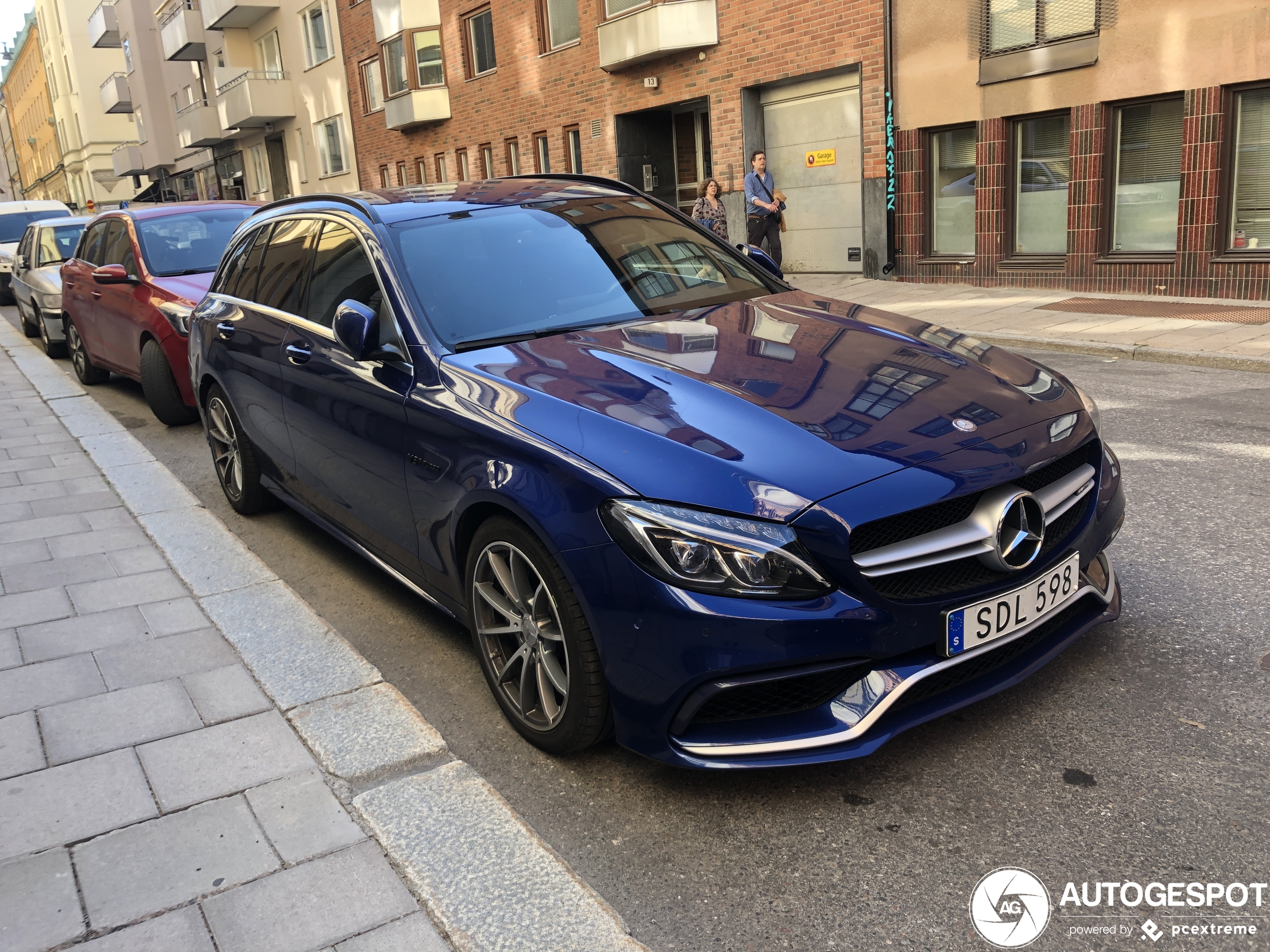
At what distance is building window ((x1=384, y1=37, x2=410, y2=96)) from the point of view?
96.1 ft

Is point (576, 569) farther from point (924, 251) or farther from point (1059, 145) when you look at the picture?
point (924, 251)

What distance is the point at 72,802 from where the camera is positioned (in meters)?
3.02

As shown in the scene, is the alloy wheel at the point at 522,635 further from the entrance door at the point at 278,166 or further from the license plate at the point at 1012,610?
the entrance door at the point at 278,166

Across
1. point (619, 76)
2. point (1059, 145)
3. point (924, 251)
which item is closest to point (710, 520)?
point (1059, 145)

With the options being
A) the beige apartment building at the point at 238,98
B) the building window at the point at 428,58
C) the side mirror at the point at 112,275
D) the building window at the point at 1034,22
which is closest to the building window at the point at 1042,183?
the building window at the point at 1034,22

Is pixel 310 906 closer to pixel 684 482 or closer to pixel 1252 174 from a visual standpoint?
pixel 684 482

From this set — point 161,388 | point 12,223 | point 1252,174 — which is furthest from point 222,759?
point 12,223

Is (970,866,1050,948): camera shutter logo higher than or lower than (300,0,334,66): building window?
lower

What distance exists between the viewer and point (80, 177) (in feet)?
262

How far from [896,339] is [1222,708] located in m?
1.50

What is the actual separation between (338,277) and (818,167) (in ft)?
46.9

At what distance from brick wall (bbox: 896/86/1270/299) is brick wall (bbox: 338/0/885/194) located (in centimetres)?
132

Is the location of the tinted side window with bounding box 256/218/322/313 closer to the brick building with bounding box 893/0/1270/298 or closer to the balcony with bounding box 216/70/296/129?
the brick building with bounding box 893/0/1270/298

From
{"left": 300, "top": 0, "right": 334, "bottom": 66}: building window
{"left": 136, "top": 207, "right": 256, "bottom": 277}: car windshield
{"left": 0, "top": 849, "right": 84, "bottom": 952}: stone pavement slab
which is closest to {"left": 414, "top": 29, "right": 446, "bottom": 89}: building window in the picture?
{"left": 300, "top": 0, "right": 334, "bottom": 66}: building window
